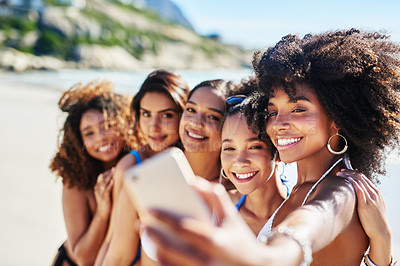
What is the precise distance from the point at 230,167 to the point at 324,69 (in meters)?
0.93

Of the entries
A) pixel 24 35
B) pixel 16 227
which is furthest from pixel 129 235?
pixel 24 35

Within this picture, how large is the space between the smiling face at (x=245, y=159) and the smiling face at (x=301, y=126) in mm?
346

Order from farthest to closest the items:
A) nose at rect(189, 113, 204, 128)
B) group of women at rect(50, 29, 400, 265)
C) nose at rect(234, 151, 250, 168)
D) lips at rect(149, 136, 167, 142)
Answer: lips at rect(149, 136, 167, 142) < nose at rect(189, 113, 204, 128) < nose at rect(234, 151, 250, 168) < group of women at rect(50, 29, 400, 265)

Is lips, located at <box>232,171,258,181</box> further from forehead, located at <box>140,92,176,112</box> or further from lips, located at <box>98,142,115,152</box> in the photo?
lips, located at <box>98,142,115,152</box>

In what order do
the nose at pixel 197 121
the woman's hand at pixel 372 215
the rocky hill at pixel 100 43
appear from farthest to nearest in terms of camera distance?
the rocky hill at pixel 100 43 < the nose at pixel 197 121 < the woman's hand at pixel 372 215

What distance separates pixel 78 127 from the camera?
4.09 m

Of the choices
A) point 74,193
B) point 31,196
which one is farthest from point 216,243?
point 31,196

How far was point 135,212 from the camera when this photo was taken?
2.94 m

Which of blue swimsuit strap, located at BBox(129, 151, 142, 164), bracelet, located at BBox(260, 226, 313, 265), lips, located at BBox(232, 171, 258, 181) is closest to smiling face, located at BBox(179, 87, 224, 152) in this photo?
blue swimsuit strap, located at BBox(129, 151, 142, 164)

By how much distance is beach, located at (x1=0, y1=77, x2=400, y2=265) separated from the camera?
4977 millimetres

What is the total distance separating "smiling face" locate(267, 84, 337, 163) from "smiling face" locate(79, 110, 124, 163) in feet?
6.70

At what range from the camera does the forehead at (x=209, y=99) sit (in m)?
3.39

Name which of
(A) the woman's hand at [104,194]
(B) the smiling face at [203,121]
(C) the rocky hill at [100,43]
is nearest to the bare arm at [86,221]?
(A) the woman's hand at [104,194]

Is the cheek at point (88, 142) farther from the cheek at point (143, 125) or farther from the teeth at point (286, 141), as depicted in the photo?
the teeth at point (286, 141)
